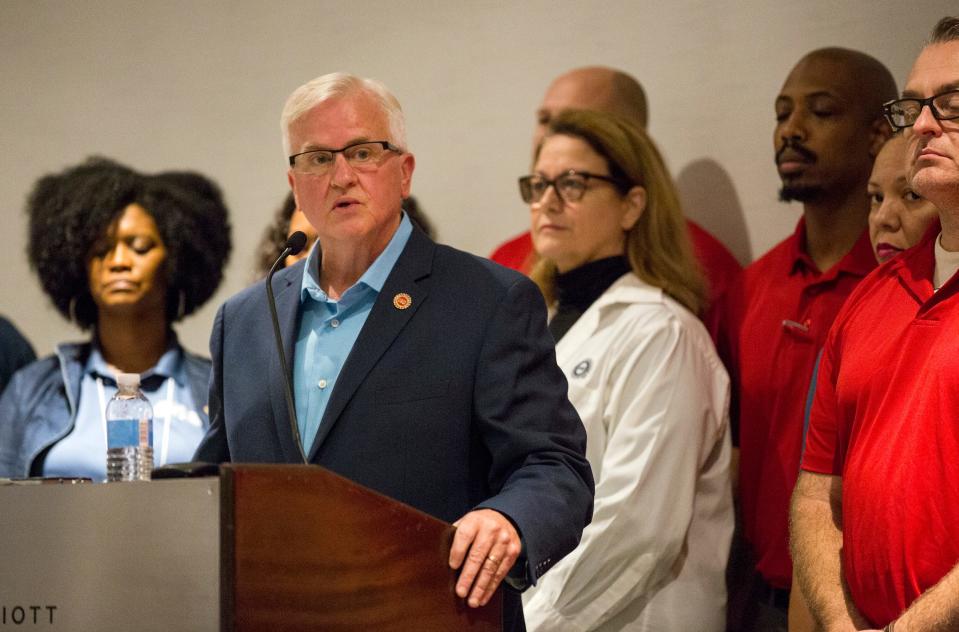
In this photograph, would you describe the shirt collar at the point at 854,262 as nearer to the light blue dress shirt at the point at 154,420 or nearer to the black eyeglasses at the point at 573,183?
the black eyeglasses at the point at 573,183

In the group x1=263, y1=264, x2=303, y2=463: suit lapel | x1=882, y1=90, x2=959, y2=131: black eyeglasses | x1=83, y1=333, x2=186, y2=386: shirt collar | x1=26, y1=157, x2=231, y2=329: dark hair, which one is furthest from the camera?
x1=26, y1=157, x2=231, y2=329: dark hair

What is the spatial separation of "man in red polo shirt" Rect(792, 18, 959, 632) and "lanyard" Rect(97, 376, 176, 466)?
2114 mm

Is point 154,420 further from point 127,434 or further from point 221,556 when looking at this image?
point 221,556

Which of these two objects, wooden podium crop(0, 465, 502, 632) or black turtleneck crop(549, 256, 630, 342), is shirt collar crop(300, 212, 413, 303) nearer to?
wooden podium crop(0, 465, 502, 632)

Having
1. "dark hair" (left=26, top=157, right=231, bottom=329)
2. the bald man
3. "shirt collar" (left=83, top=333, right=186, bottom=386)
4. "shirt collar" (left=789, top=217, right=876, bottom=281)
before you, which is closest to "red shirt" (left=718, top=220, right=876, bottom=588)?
"shirt collar" (left=789, top=217, right=876, bottom=281)

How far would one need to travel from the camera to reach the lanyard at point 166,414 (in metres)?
3.93

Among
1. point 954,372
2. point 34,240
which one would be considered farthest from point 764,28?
point 34,240

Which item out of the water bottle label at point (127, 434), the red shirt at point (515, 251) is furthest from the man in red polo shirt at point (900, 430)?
the red shirt at point (515, 251)

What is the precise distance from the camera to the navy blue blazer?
219cm

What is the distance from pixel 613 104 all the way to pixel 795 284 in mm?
921

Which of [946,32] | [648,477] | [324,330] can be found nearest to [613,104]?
[648,477]

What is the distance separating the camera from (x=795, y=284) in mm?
3455

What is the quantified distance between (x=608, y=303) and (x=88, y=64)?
3004mm

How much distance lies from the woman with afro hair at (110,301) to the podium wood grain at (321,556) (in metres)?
2.24
